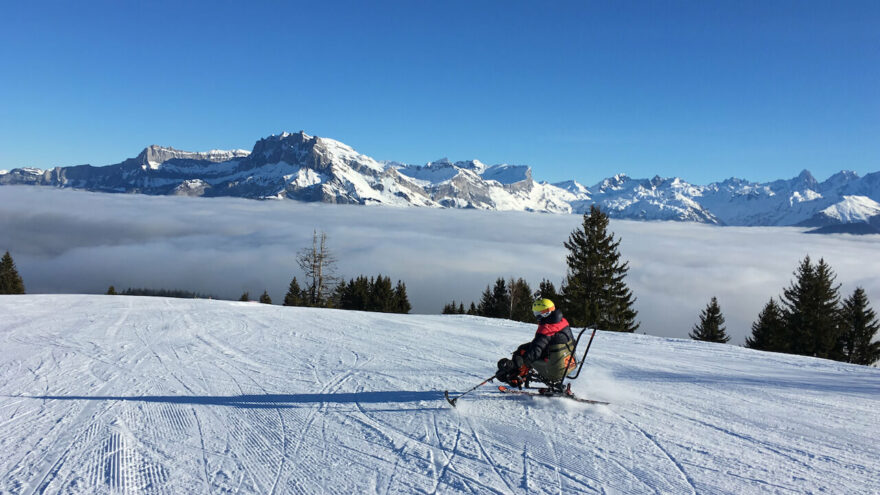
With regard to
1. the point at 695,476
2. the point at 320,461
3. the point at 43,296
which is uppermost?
the point at 695,476

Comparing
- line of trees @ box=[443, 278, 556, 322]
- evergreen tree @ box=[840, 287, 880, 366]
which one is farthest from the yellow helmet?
line of trees @ box=[443, 278, 556, 322]

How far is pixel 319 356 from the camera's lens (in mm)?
10016

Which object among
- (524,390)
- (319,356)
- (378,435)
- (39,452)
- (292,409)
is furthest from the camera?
(319,356)

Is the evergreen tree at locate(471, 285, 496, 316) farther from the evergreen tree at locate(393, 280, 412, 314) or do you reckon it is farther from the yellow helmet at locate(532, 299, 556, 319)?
the yellow helmet at locate(532, 299, 556, 319)

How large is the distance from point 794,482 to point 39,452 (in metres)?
8.25

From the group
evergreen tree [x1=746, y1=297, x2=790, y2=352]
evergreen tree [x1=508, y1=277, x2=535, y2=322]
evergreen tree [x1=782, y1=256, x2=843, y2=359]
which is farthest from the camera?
evergreen tree [x1=508, y1=277, x2=535, y2=322]

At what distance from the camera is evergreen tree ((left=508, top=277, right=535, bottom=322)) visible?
156 ft

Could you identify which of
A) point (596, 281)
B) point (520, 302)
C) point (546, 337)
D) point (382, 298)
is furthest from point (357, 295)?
point (546, 337)

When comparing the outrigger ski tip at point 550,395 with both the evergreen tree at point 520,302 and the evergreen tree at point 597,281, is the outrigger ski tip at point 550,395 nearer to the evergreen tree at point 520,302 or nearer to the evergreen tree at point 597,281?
the evergreen tree at point 597,281

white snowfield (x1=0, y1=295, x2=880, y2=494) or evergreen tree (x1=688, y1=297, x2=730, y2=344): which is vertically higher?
white snowfield (x1=0, y1=295, x2=880, y2=494)

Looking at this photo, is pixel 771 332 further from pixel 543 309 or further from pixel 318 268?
pixel 318 268

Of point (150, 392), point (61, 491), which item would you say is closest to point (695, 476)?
point (61, 491)

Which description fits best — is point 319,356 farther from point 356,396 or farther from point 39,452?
point 39,452

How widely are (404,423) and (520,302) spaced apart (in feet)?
154
